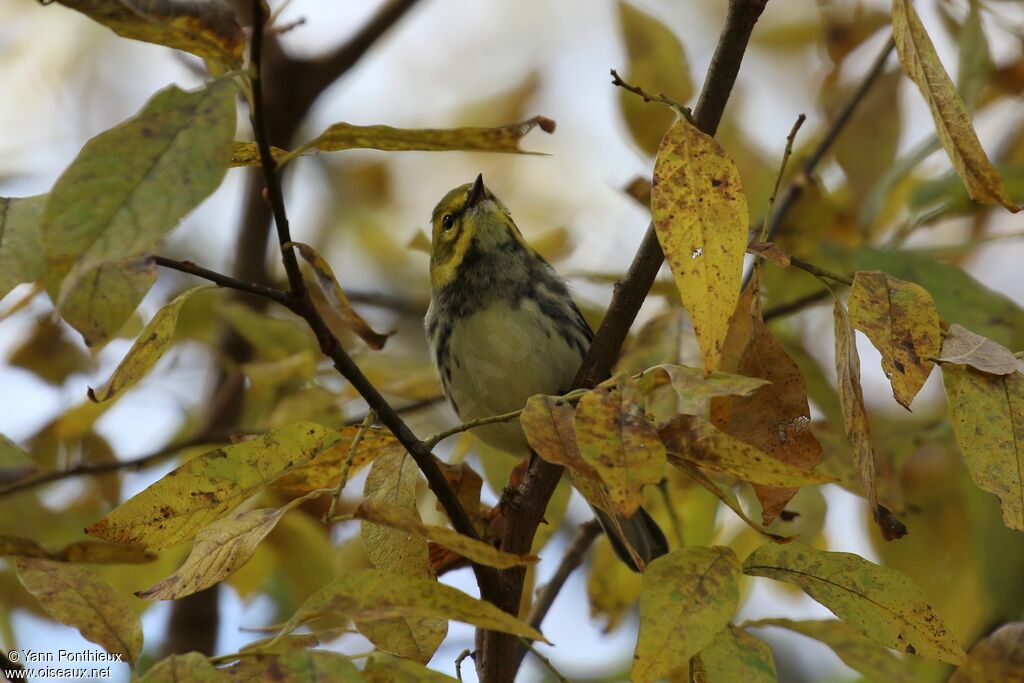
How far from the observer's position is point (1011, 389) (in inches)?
43.9

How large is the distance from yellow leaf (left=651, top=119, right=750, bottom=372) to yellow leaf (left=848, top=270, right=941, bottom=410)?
18 cm

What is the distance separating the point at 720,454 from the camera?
3.39 feet

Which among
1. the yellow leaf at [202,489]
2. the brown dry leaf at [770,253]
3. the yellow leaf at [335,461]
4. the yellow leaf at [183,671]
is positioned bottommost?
the yellow leaf at [183,671]

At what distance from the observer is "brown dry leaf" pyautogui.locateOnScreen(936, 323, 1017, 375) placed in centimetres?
111

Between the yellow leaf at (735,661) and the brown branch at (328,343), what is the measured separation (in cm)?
28

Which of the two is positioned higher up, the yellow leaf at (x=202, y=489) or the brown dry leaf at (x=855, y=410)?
the brown dry leaf at (x=855, y=410)

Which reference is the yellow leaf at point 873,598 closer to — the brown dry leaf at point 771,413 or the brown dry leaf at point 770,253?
the brown dry leaf at point 771,413

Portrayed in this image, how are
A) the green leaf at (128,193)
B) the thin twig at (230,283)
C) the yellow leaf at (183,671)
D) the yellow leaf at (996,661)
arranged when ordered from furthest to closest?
the yellow leaf at (996,661), the thin twig at (230,283), the yellow leaf at (183,671), the green leaf at (128,193)

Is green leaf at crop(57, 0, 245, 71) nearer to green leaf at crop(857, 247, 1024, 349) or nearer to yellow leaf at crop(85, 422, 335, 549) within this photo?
yellow leaf at crop(85, 422, 335, 549)

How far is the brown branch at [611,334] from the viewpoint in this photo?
1.36 metres

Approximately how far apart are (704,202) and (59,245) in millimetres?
551

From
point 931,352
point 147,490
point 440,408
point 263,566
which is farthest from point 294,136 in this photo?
point 931,352

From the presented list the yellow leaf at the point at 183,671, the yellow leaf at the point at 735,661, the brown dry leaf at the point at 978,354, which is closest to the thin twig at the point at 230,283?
the yellow leaf at the point at 183,671

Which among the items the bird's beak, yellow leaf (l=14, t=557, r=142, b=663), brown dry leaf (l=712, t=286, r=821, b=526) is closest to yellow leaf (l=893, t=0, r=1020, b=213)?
brown dry leaf (l=712, t=286, r=821, b=526)
